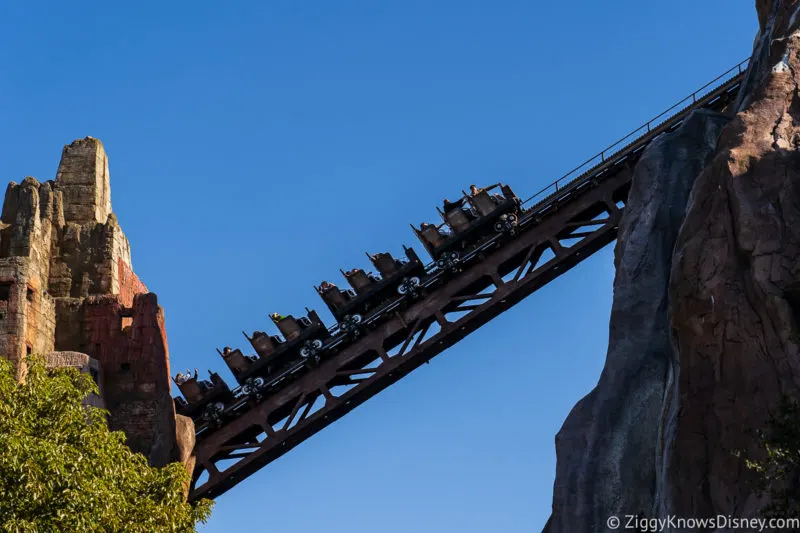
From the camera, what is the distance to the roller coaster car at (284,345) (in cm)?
4366

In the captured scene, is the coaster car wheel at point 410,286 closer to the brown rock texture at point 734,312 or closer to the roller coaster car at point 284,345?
the roller coaster car at point 284,345

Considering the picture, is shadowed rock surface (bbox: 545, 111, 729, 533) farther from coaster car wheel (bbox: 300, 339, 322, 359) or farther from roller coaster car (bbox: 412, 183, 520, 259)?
coaster car wheel (bbox: 300, 339, 322, 359)

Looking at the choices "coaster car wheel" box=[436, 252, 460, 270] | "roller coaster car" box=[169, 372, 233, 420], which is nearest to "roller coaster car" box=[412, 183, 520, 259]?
"coaster car wheel" box=[436, 252, 460, 270]

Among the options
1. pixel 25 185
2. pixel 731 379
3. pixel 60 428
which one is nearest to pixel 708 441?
pixel 731 379

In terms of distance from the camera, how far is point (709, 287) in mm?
27766

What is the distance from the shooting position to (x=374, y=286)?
43969 millimetres

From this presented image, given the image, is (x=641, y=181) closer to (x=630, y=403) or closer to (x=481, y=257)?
(x=630, y=403)

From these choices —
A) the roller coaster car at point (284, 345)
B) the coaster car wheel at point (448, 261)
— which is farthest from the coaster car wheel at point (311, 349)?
the coaster car wheel at point (448, 261)

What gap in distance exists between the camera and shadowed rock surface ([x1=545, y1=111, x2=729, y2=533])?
3111cm

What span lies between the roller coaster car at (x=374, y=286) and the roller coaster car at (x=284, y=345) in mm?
722

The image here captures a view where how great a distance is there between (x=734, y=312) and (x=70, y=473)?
12397 millimetres

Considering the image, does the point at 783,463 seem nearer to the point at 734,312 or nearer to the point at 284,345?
the point at 734,312

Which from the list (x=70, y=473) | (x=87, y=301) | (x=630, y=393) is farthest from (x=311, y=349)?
(x=70, y=473)

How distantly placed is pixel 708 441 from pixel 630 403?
203 inches
